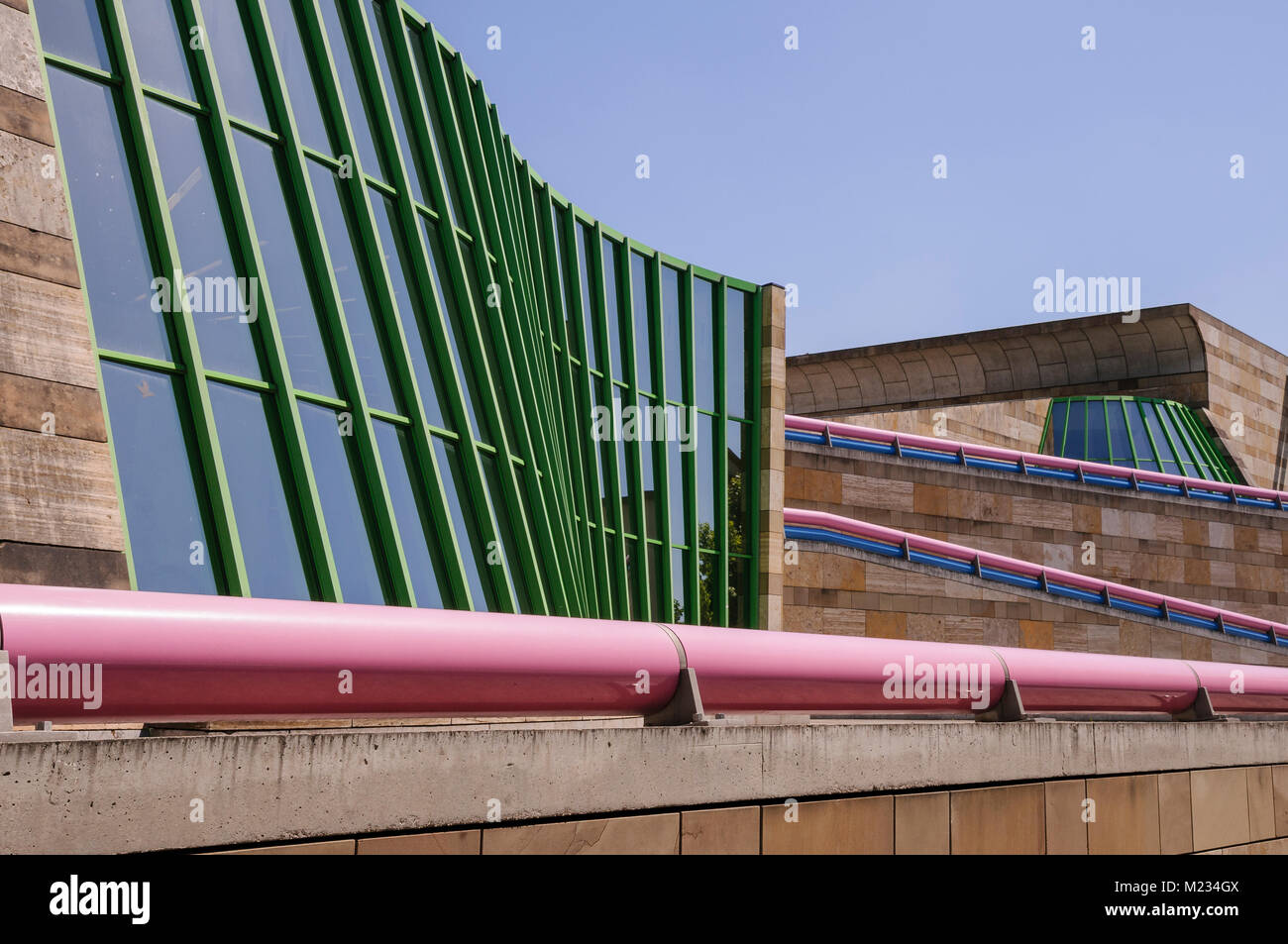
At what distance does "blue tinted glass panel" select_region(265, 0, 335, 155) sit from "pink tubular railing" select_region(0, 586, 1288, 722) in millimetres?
6742

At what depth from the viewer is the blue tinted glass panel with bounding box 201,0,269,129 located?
31.7ft

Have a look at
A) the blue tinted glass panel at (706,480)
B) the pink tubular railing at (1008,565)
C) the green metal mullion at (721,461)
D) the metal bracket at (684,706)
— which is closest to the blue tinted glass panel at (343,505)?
the metal bracket at (684,706)

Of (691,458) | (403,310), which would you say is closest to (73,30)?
(403,310)

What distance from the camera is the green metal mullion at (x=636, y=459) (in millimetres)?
17859

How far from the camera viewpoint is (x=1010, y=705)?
24.8 feet

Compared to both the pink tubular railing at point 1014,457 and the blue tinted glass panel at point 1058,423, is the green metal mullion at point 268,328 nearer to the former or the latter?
the pink tubular railing at point 1014,457

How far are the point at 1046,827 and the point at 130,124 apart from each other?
25.4 ft

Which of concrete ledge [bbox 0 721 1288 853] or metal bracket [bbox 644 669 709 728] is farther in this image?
metal bracket [bbox 644 669 709 728]

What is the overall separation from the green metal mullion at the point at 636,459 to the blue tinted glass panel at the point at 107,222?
10.4 metres

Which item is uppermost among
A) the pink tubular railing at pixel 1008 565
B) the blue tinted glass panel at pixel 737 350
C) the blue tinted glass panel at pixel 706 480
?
the blue tinted glass panel at pixel 737 350

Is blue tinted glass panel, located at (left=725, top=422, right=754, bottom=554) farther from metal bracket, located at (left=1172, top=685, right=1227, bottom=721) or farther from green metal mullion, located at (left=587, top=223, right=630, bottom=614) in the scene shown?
metal bracket, located at (left=1172, top=685, right=1227, bottom=721)

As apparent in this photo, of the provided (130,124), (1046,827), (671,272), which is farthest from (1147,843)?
(671,272)

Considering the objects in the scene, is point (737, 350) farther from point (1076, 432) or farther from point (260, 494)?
point (1076, 432)

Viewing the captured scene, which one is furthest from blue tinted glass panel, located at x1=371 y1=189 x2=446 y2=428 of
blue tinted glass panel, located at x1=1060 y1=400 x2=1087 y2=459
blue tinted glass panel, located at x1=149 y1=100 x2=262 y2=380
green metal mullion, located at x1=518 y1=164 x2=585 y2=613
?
blue tinted glass panel, located at x1=1060 y1=400 x2=1087 y2=459
